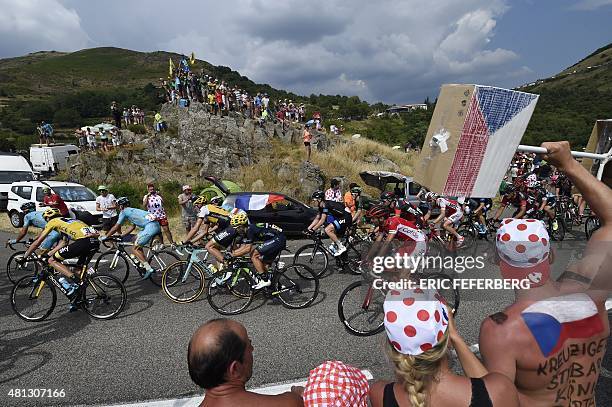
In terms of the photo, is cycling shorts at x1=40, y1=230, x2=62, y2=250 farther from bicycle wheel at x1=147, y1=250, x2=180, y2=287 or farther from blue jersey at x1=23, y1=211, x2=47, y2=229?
bicycle wheel at x1=147, y1=250, x2=180, y2=287

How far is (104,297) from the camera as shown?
5.78m

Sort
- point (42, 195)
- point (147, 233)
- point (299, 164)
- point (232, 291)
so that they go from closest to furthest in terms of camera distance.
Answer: point (232, 291), point (147, 233), point (42, 195), point (299, 164)

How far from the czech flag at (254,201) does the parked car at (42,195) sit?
5.36 m

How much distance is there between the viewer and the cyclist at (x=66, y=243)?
5.61m

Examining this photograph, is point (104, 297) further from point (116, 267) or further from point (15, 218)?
point (15, 218)

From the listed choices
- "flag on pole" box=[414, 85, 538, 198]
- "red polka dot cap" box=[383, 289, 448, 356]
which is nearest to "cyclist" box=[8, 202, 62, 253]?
"red polka dot cap" box=[383, 289, 448, 356]

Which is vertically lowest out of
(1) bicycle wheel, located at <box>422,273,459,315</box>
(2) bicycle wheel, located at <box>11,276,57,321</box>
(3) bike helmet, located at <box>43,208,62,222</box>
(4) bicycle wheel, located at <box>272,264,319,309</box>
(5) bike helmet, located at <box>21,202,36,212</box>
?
(2) bicycle wheel, located at <box>11,276,57,321</box>

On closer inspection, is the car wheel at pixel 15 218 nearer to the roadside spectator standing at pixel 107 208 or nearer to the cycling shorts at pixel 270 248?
the roadside spectator standing at pixel 107 208

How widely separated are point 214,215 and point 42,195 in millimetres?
10705

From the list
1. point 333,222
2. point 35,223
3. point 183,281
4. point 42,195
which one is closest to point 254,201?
point 333,222

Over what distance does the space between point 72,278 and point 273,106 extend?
75.1 feet

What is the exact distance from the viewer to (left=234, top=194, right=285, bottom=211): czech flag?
426 inches

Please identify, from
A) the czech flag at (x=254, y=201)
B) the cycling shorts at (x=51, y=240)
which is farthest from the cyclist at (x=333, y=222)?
the cycling shorts at (x=51, y=240)

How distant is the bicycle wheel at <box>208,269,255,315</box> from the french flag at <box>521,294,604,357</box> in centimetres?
479
